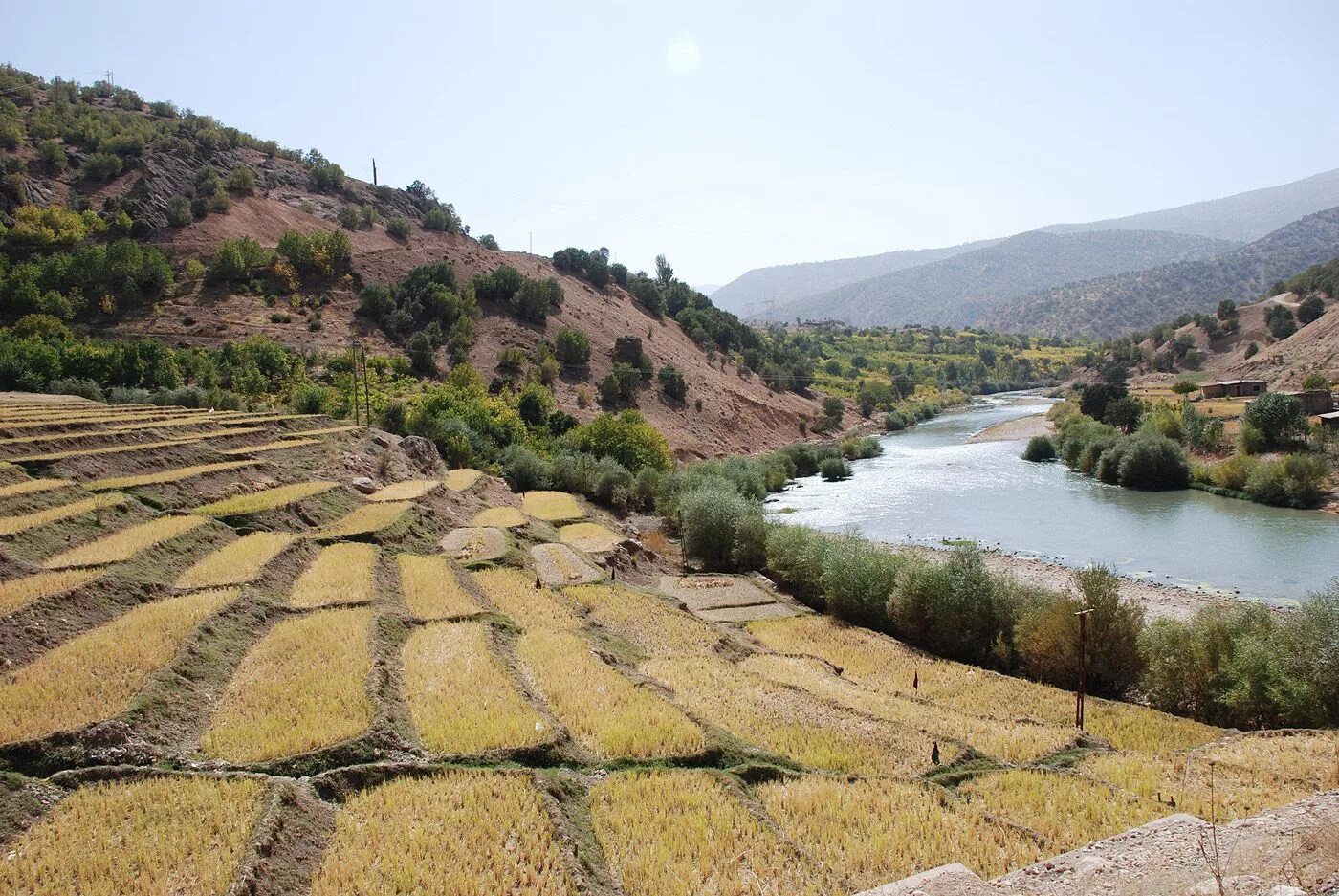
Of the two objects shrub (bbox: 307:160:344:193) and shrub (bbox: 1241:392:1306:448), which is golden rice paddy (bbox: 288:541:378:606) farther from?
shrub (bbox: 307:160:344:193)

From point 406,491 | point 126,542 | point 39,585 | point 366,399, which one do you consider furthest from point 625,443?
point 39,585

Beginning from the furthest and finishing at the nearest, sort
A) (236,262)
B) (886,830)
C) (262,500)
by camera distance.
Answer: (236,262), (262,500), (886,830)

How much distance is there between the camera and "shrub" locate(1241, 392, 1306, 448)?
57.5 meters

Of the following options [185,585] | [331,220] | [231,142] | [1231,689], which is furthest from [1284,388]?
[231,142]

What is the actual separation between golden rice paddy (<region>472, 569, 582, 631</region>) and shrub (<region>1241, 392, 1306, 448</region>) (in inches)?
2309

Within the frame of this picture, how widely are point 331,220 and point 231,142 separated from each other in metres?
19.2

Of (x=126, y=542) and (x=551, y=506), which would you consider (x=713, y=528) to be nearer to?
(x=551, y=506)

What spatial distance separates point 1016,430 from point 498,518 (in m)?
77.0

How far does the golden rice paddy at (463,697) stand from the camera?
476 inches

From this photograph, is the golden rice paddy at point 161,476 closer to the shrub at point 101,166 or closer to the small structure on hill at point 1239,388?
the shrub at point 101,166

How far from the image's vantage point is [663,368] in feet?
283

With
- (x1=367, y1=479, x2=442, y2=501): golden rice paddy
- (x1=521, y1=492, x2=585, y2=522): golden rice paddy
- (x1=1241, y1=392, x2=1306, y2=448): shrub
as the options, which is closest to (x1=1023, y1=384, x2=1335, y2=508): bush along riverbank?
(x1=1241, y1=392, x2=1306, y2=448): shrub

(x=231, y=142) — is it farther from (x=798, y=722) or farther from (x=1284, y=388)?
(x=1284, y=388)

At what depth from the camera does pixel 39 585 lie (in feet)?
51.1
